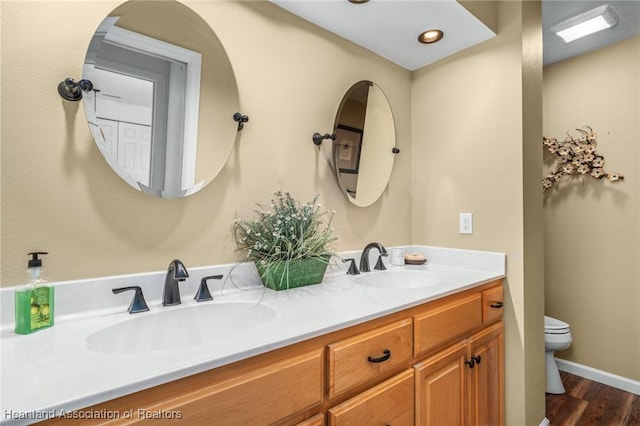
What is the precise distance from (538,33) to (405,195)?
112 cm

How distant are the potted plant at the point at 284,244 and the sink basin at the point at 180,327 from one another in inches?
7.7

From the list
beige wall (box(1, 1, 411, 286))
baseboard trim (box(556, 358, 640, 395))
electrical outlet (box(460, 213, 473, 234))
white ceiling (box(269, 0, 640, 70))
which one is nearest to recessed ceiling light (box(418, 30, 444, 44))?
white ceiling (box(269, 0, 640, 70))

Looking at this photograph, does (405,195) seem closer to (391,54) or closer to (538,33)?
(391,54)

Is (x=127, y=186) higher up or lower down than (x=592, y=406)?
higher up

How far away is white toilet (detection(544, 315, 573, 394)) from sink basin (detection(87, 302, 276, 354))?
211 centimetres

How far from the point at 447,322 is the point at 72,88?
151 centimetres

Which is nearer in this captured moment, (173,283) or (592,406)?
(173,283)

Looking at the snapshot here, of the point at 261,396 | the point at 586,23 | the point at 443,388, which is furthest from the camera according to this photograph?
the point at 586,23

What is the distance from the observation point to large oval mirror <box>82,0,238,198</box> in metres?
1.04

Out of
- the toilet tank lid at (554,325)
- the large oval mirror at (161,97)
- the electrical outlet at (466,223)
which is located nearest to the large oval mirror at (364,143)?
the electrical outlet at (466,223)

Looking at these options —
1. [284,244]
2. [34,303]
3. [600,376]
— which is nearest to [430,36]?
[284,244]

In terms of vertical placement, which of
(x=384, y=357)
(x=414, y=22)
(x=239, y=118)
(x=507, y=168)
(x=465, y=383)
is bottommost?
(x=465, y=383)

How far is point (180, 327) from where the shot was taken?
1.03 meters

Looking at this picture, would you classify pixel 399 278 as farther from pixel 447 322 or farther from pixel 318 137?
pixel 318 137
